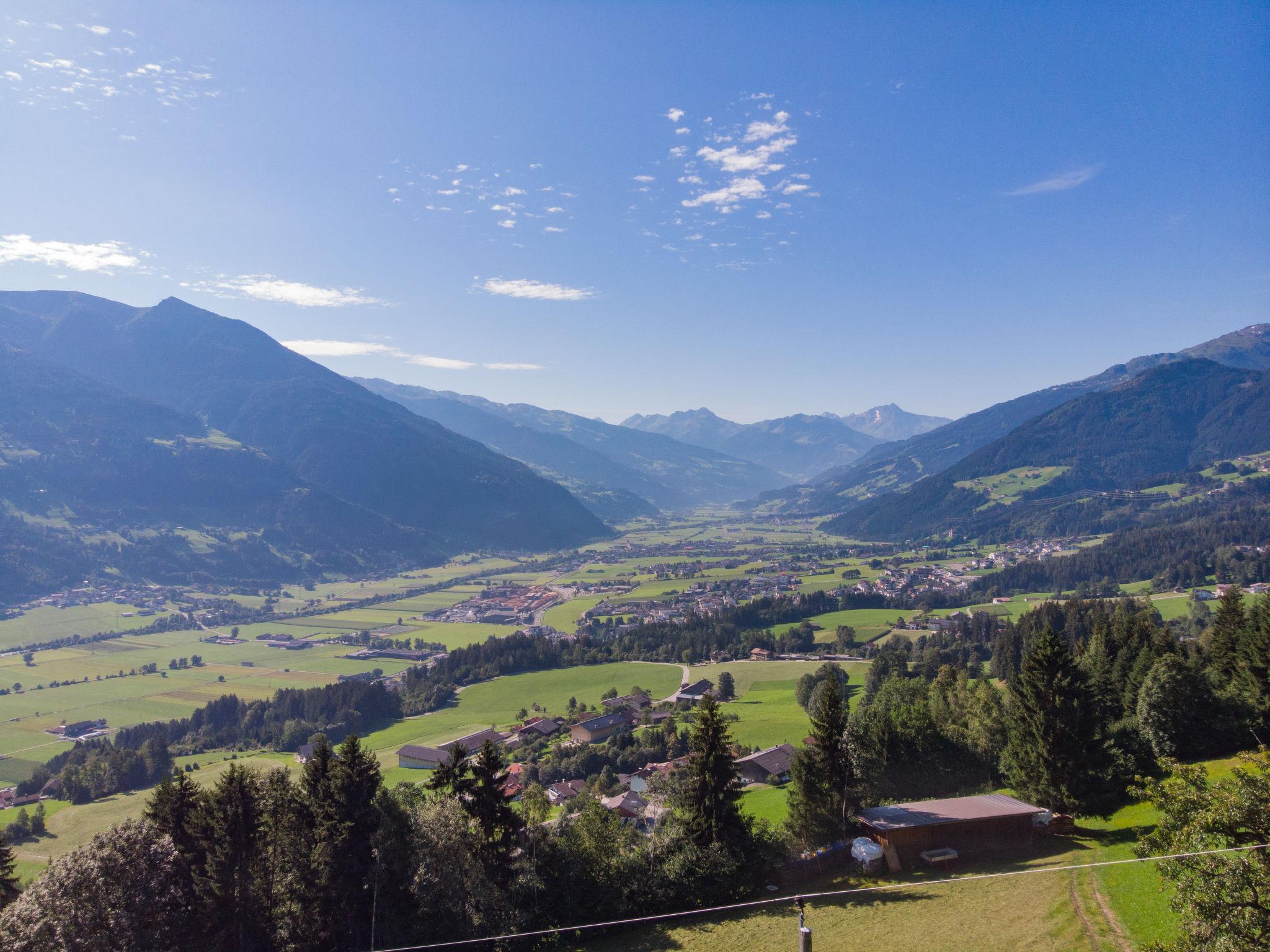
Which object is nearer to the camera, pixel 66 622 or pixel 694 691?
pixel 694 691

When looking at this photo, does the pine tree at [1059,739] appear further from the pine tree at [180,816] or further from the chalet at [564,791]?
the pine tree at [180,816]

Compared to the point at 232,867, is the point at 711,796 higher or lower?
lower

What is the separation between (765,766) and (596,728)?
2009cm

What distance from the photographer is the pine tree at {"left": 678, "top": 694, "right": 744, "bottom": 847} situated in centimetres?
2605

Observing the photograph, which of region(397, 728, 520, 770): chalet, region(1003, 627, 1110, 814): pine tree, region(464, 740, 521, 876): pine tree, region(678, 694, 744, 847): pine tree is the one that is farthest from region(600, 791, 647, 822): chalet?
region(1003, 627, 1110, 814): pine tree

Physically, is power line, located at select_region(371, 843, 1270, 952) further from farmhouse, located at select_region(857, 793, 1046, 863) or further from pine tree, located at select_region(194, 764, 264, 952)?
pine tree, located at select_region(194, 764, 264, 952)

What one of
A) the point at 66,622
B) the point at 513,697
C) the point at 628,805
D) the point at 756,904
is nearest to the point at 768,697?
the point at 628,805

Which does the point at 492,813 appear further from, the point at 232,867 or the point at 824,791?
the point at 824,791

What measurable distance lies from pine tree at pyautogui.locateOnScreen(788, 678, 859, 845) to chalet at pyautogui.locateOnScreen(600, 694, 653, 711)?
44319 mm

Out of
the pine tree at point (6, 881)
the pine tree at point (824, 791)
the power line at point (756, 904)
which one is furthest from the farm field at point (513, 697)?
the pine tree at point (824, 791)

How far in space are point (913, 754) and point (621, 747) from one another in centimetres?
2984

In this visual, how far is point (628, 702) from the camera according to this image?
74.8 m

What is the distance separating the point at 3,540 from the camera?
166125mm

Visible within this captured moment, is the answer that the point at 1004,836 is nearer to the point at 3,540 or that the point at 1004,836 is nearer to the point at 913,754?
the point at 913,754
